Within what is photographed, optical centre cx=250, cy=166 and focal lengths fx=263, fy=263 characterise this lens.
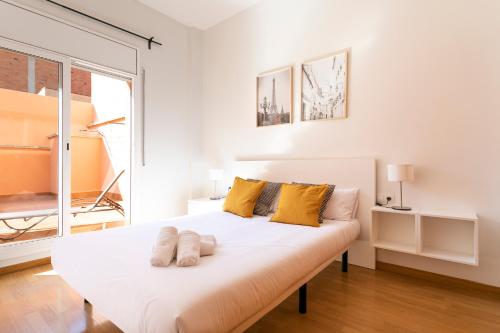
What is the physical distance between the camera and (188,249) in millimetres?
1509

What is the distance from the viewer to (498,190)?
7.16 feet

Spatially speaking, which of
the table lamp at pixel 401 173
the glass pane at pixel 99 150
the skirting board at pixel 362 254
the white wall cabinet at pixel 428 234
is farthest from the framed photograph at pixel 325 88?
the glass pane at pixel 99 150

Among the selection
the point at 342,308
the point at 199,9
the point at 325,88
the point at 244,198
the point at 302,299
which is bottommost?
the point at 342,308

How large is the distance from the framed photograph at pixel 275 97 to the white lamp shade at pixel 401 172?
143cm

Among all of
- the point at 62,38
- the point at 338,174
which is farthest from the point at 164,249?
the point at 62,38

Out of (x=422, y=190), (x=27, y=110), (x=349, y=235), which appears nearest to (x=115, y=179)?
(x=27, y=110)

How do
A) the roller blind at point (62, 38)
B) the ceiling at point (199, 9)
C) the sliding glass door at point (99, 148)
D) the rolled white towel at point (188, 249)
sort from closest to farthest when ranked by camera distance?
the rolled white towel at point (188, 249)
the roller blind at point (62, 38)
the sliding glass door at point (99, 148)
the ceiling at point (199, 9)

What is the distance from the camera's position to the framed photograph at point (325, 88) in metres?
3.00

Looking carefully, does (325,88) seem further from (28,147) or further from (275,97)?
(28,147)

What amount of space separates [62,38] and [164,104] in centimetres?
141

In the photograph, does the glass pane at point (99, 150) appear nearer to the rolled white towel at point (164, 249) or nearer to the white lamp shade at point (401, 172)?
the rolled white towel at point (164, 249)

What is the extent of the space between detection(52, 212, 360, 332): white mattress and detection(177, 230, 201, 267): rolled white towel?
38mm

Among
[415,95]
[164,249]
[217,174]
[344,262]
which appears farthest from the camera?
[217,174]

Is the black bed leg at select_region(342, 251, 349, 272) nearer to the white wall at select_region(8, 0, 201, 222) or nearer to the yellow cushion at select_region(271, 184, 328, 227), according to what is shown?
the yellow cushion at select_region(271, 184, 328, 227)
